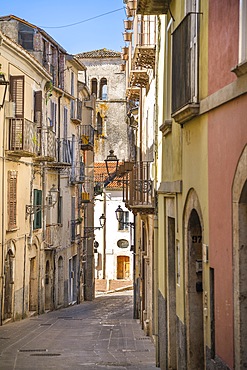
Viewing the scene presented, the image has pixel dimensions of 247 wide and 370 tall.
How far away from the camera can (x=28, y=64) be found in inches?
1042

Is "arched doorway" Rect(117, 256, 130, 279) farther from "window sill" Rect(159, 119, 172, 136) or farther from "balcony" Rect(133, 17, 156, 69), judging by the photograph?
"window sill" Rect(159, 119, 172, 136)

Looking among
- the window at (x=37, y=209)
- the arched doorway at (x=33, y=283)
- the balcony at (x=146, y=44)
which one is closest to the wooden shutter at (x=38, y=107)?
the window at (x=37, y=209)

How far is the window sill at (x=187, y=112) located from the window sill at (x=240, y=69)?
2318 millimetres

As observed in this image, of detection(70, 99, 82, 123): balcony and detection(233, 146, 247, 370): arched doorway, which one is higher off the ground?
detection(70, 99, 82, 123): balcony

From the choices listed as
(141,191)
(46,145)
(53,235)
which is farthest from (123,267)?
(141,191)

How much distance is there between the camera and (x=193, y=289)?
1014 cm

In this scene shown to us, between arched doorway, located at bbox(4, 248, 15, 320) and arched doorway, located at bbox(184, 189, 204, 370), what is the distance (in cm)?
1531

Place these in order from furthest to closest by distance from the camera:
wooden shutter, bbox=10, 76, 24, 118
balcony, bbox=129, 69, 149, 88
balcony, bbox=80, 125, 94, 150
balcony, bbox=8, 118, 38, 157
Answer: balcony, bbox=80, 125, 94, 150
wooden shutter, bbox=10, 76, 24, 118
balcony, bbox=8, 118, 38, 157
balcony, bbox=129, 69, 149, 88

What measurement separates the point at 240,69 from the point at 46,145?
21.8 metres

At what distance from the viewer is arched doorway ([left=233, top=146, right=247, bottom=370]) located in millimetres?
6793

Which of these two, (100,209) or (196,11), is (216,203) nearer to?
(196,11)

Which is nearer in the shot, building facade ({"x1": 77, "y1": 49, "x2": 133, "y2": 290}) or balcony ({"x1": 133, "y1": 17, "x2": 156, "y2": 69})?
balcony ({"x1": 133, "y1": 17, "x2": 156, "y2": 69})

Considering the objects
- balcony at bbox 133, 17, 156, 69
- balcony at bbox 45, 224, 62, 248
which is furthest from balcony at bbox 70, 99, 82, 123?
balcony at bbox 133, 17, 156, 69

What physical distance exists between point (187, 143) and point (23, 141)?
48.0ft
